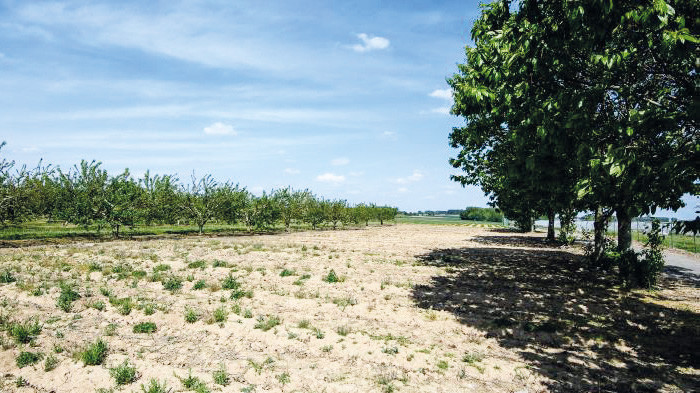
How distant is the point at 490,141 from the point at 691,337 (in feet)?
36.3

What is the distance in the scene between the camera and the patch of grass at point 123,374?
6.39m

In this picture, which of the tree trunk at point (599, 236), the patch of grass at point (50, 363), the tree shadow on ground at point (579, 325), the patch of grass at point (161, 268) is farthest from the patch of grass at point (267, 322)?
the tree trunk at point (599, 236)

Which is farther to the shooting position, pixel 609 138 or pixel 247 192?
pixel 247 192

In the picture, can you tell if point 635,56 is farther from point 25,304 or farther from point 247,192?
point 247,192

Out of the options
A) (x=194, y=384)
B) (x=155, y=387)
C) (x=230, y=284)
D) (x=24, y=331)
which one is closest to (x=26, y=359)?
(x=24, y=331)

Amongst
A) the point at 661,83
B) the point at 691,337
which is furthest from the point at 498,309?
the point at 661,83

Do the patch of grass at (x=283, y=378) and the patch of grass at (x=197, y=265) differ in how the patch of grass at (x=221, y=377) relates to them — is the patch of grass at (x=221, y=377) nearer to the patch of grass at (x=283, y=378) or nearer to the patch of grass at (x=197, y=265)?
the patch of grass at (x=283, y=378)

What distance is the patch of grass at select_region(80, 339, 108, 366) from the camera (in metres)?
7.03

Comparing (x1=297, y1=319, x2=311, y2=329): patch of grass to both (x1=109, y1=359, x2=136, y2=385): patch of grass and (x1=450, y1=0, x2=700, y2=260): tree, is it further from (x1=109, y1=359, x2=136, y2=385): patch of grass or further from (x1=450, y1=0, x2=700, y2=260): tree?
(x1=450, y1=0, x2=700, y2=260): tree

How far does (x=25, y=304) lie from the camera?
10320 millimetres

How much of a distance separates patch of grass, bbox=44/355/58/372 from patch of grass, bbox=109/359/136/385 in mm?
1204

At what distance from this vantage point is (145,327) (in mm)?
8773

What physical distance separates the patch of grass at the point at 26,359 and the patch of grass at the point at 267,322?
13.5ft

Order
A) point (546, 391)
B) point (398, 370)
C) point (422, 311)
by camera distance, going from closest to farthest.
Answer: point (546, 391) → point (398, 370) → point (422, 311)
